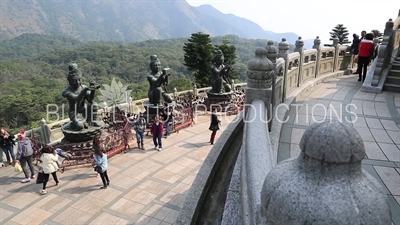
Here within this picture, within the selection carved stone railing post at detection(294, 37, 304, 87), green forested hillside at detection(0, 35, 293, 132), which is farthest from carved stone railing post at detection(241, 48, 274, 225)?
green forested hillside at detection(0, 35, 293, 132)

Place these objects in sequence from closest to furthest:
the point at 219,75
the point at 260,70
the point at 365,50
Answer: the point at 260,70, the point at 365,50, the point at 219,75

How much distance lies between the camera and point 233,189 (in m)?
3.76

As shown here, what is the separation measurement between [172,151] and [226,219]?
735cm

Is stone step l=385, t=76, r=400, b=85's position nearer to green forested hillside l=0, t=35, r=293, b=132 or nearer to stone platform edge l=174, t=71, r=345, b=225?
stone platform edge l=174, t=71, r=345, b=225

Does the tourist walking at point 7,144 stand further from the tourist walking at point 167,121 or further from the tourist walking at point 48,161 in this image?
the tourist walking at point 167,121

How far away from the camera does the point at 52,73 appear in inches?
2425

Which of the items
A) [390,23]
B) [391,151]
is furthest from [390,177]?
[390,23]

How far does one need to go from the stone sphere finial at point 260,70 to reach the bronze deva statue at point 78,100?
23.9ft

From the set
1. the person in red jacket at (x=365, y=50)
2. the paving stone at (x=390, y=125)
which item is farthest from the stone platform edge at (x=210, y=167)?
the person in red jacket at (x=365, y=50)

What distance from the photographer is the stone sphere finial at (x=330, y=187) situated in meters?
1.07

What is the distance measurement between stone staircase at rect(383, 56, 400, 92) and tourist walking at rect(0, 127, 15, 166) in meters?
11.3

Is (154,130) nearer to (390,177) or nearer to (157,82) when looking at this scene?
(157,82)

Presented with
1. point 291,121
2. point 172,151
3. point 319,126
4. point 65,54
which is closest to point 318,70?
point 291,121

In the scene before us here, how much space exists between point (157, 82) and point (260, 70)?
29.8 feet
